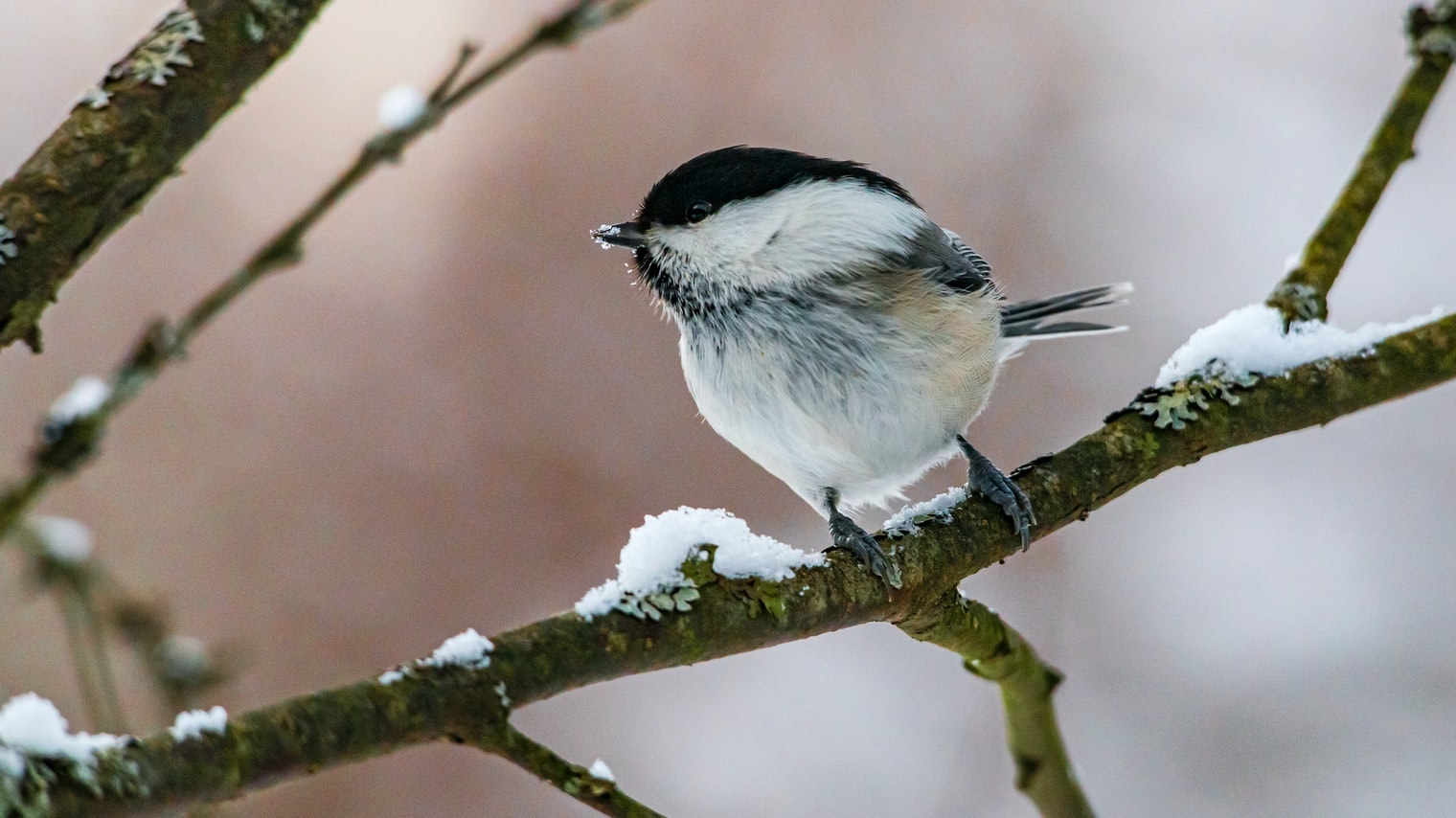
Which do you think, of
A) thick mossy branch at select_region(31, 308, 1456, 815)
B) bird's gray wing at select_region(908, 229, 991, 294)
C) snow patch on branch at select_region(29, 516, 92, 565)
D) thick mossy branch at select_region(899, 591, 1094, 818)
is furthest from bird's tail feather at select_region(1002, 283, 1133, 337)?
snow patch on branch at select_region(29, 516, 92, 565)

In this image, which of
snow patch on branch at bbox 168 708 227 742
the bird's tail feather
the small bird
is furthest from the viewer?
the bird's tail feather

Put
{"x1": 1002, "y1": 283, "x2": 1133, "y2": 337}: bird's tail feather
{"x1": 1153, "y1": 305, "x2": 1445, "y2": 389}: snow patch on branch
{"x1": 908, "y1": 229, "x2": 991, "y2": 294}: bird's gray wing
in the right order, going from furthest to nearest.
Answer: {"x1": 1002, "y1": 283, "x2": 1133, "y2": 337}: bird's tail feather
{"x1": 908, "y1": 229, "x2": 991, "y2": 294}: bird's gray wing
{"x1": 1153, "y1": 305, "x2": 1445, "y2": 389}: snow patch on branch

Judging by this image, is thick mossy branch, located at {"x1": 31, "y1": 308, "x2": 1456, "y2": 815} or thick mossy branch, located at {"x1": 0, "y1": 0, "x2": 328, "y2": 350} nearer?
thick mossy branch, located at {"x1": 31, "y1": 308, "x2": 1456, "y2": 815}

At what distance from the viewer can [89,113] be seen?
3.93 ft

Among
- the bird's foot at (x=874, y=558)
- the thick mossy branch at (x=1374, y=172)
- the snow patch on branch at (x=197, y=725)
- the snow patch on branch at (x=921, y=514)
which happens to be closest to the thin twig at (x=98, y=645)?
the snow patch on branch at (x=197, y=725)

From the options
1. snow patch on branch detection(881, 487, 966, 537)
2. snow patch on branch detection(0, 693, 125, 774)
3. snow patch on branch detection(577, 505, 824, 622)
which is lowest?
snow patch on branch detection(0, 693, 125, 774)

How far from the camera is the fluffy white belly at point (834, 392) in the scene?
6.21 ft

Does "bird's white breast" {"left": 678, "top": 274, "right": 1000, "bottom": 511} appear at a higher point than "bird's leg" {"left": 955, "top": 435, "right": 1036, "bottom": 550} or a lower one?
higher

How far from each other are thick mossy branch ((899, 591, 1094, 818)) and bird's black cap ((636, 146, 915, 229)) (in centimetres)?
74

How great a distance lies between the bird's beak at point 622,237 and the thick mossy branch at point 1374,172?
1.09 m

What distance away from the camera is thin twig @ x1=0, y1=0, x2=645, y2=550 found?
0.64 m

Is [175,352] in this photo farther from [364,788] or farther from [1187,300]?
[1187,300]

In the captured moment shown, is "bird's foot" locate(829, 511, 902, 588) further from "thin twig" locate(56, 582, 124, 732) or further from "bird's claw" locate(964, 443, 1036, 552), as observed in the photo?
"thin twig" locate(56, 582, 124, 732)

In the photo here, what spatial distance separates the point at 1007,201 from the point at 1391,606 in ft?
5.51
